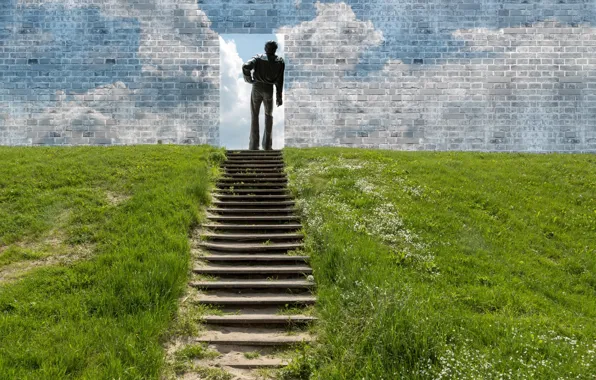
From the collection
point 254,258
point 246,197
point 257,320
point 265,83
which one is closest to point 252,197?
point 246,197

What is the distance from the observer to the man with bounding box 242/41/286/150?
12352mm

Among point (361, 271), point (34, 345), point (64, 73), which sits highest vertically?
point (64, 73)

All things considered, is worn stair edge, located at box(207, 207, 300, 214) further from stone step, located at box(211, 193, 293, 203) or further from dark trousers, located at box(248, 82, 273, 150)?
dark trousers, located at box(248, 82, 273, 150)

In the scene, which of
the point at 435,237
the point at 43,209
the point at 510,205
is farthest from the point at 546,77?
the point at 43,209

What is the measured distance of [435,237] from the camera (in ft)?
20.7

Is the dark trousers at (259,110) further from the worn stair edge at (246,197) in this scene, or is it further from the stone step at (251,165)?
the worn stair edge at (246,197)

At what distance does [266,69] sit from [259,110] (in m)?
1.23

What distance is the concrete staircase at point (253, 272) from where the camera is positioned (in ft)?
14.4

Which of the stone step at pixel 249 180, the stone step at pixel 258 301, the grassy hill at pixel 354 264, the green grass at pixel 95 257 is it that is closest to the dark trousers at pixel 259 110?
the grassy hill at pixel 354 264

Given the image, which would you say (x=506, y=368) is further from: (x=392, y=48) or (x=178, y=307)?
(x=392, y=48)

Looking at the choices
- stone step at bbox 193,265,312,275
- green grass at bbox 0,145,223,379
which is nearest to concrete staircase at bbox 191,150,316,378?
stone step at bbox 193,265,312,275

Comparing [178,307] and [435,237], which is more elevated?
[435,237]

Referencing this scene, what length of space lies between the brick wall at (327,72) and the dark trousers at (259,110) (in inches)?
75.7

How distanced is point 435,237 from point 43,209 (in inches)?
244
